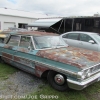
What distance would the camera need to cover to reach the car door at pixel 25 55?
4.53 metres

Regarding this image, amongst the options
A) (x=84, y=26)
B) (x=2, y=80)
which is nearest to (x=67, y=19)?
(x=84, y=26)

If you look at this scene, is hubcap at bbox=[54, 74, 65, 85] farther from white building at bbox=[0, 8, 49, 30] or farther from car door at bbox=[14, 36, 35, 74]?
white building at bbox=[0, 8, 49, 30]

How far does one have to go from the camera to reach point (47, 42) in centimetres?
493

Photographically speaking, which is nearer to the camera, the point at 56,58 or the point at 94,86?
the point at 56,58

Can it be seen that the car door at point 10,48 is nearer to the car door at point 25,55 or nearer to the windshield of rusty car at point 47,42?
the car door at point 25,55

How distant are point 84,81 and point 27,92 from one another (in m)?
1.57

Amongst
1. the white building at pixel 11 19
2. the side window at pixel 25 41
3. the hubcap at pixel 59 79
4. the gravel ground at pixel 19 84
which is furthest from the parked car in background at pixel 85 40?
the white building at pixel 11 19

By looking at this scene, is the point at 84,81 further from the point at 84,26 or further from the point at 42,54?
the point at 84,26

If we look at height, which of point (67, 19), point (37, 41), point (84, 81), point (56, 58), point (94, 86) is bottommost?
point (94, 86)

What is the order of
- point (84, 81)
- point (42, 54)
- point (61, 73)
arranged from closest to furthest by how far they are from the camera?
point (84, 81) → point (61, 73) → point (42, 54)

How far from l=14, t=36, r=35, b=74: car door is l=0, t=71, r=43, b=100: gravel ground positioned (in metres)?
0.32

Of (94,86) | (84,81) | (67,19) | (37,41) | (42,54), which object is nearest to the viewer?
(84,81)

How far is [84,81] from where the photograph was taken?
3406 millimetres

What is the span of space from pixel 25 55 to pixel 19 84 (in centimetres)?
96
